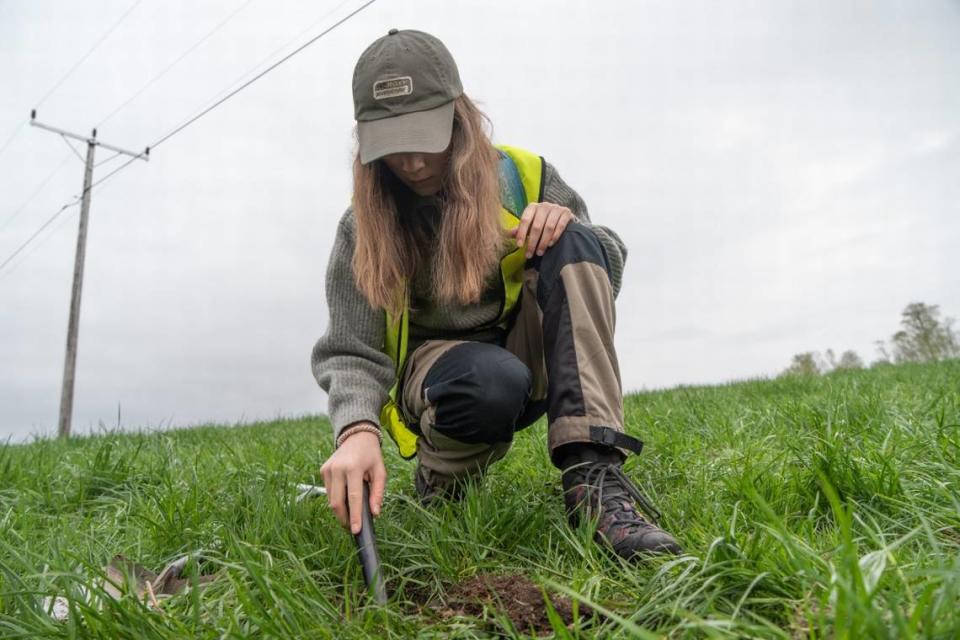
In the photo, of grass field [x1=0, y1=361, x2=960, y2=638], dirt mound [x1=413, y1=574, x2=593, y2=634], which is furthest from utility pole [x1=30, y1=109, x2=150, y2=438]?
dirt mound [x1=413, y1=574, x2=593, y2=634]

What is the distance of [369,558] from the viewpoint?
1679 mm

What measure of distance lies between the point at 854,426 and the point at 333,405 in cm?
200

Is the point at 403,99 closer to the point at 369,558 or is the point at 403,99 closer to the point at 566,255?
the point at 566,255

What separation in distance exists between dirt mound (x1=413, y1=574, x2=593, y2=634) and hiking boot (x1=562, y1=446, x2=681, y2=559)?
0.28 metres

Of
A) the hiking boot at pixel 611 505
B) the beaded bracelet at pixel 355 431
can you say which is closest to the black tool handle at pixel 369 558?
the beaded bracelet at pixel 355 431

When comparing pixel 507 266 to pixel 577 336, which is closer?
pixel 577 336

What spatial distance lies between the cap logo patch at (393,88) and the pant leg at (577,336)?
0.63m

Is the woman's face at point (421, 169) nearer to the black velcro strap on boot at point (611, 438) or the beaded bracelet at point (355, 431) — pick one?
the beaded bracelet at point (355, 431)

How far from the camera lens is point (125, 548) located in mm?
2180

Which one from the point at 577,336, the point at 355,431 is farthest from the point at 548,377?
the point at 355,431

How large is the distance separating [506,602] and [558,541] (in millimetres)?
408

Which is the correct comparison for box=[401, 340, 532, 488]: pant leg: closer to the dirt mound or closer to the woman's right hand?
the woman's right hand

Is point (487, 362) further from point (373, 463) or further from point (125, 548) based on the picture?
point (125, 548)

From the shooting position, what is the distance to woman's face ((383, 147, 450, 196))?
7.17ft
